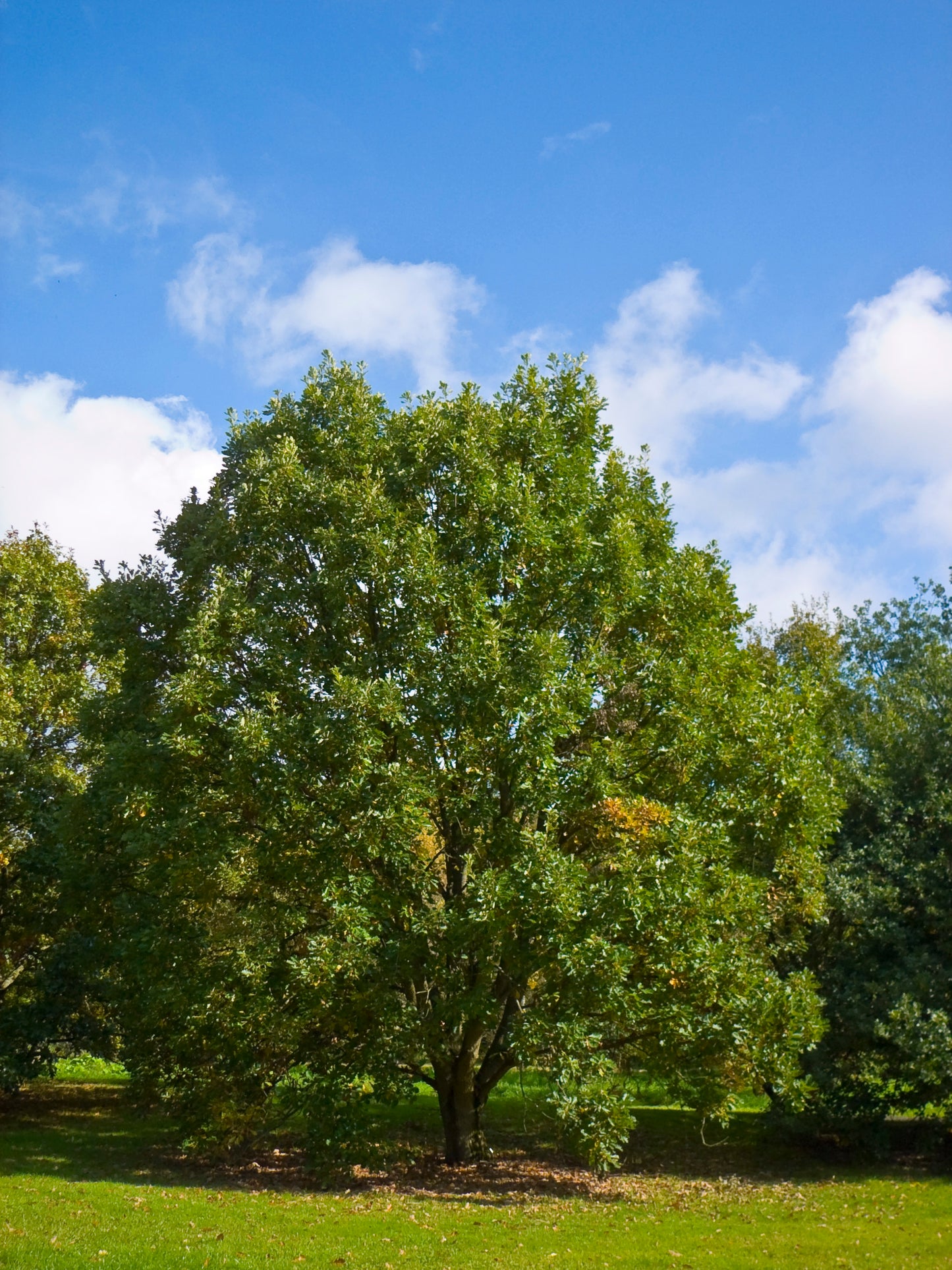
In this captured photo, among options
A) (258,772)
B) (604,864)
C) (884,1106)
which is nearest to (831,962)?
(884,1106)

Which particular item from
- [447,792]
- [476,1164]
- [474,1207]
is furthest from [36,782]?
[474,1207]

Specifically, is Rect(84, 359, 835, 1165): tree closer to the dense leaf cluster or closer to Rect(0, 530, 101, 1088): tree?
the dense leaf cluster

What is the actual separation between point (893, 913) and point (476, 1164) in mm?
9447

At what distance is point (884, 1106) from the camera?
18.2 m

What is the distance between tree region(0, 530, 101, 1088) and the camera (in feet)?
73.2

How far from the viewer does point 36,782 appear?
75.8 feet

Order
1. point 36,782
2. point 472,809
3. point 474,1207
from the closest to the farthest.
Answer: point 474,1207, point 472,809, point 36,782

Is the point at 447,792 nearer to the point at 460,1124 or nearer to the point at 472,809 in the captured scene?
the point at 472,809

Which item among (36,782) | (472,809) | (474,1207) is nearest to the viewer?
(474,1207)

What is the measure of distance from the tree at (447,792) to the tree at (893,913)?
147 centimetres

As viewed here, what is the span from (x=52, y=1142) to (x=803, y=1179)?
49.7 ft

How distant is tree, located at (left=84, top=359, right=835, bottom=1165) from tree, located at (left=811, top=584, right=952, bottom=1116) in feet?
4.81

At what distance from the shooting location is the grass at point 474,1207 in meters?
11.4

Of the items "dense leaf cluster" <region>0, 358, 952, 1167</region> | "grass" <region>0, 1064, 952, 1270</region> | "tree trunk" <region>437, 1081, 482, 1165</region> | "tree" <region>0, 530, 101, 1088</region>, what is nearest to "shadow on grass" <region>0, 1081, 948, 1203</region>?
"grass" <region>0, 1064, 952, 1270</region>
